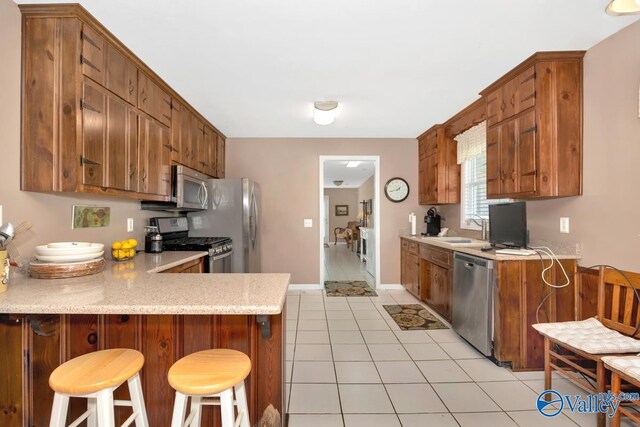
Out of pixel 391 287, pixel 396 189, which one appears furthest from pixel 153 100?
pixel 391 287

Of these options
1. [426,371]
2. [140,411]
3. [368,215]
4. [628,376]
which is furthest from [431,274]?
[368,215]

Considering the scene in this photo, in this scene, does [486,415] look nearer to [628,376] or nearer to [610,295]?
[628,376]

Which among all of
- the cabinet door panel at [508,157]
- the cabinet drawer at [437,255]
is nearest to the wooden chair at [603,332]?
the cabinet door panel at [508,157]

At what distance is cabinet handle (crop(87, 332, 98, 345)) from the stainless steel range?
1.37 m

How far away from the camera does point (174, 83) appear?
2578 millimetres

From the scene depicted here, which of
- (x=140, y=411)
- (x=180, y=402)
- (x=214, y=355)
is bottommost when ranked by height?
(x=140, y=411)

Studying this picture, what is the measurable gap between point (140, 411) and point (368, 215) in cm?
748

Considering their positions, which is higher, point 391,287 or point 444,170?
point 444,170

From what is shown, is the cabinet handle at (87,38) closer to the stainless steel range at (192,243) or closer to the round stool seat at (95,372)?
the stainless steel range at (192,243)

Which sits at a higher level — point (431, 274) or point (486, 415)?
point (431, 274)

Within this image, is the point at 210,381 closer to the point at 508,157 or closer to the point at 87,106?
the point at 87,106

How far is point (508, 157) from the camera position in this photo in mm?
2410

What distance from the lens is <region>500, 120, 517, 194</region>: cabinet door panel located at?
2.35m

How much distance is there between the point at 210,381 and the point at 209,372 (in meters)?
0.05
